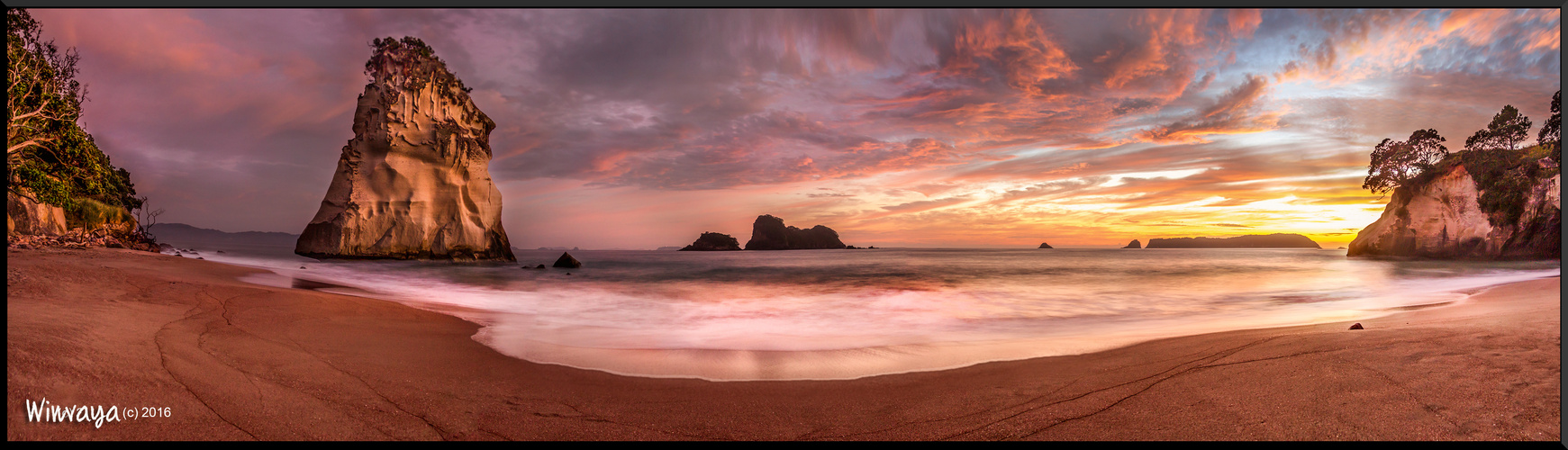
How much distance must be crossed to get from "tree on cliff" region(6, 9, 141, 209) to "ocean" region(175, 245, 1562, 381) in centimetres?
281

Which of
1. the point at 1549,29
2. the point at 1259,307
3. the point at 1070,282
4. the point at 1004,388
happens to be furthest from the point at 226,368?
the point at 1070,282

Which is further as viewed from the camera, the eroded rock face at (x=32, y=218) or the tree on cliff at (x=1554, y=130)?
the eroded rock face at (x=32, y=218)

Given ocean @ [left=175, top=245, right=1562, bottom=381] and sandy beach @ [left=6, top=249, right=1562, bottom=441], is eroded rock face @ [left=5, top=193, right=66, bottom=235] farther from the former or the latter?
sandy beach @ [left=6, top=249, right=1562, bottom=441]

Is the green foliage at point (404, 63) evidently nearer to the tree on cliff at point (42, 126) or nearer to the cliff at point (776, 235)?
the tree on cliff at point (42, 126)

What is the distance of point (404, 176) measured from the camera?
24.5 meters

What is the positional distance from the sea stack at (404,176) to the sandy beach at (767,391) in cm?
2243

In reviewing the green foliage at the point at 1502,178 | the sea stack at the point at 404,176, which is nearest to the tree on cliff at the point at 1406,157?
the green foliage at the point at 1502,178

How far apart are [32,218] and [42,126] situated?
48.9 ft

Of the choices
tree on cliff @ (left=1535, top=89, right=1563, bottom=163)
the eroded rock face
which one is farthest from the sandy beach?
the eroded rock face

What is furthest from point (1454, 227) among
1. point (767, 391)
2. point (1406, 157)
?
point (767, 391)

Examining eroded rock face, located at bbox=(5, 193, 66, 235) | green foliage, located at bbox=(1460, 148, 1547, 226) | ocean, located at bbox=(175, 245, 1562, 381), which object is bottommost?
ocean, located at bbox=(175, 245, 1562, 381)

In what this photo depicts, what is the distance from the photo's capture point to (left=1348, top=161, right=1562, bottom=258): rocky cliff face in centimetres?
1816

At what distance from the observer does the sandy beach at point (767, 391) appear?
2.46m

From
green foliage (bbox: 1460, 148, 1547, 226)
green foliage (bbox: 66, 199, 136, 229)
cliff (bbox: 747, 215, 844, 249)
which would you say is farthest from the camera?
cliff (bbox: 747, 215, 844, 249)
